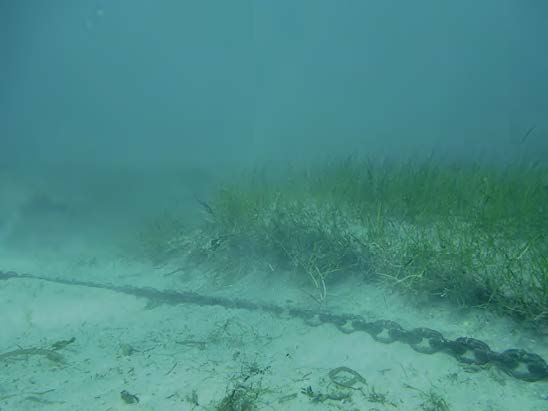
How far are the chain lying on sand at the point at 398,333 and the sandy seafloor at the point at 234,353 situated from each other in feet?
0.22

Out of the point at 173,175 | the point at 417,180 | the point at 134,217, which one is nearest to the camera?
the point at 417,180

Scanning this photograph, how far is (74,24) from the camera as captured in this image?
97.2 m

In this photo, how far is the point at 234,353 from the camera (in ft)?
11.4

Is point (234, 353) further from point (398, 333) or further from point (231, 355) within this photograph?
point (398, 333)

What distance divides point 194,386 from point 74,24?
4537 inches

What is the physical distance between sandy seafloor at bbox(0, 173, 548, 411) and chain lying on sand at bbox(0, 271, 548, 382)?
0.07 m

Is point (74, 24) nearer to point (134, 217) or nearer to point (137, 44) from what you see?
point (137, 44)

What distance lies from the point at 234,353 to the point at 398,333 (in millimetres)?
1436

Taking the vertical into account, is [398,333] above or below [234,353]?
above

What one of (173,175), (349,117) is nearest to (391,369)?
(173,175)

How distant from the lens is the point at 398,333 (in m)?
3.45

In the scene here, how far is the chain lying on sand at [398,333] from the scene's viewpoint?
2.91 metres

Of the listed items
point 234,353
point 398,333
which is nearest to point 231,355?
point 234,353

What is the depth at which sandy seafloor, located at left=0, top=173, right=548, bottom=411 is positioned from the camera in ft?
9.39
